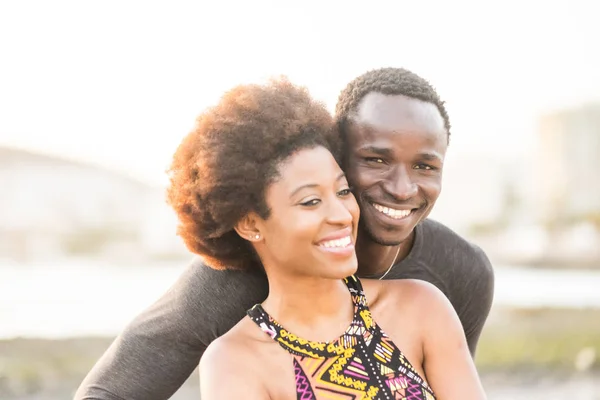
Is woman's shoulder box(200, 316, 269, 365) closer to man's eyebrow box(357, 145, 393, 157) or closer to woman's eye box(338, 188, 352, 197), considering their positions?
woman's eye box(338, 188, 352, 197)

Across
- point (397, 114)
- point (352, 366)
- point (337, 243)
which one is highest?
point (397, 114)

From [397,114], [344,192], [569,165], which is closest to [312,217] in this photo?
[344,192]

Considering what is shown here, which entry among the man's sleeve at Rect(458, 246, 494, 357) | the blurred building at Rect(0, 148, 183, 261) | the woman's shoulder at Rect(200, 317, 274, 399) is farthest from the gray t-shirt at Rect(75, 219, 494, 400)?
the blurred building at Rect(0, 148, 183, 261)

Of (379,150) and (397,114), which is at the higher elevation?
(397,114)

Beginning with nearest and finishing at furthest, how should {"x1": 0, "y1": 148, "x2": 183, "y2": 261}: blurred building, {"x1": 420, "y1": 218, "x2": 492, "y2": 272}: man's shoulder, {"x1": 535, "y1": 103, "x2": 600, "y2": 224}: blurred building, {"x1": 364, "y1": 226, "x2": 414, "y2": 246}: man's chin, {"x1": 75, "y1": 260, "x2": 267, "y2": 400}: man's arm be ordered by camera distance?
{"x1": 364, "y1": 226, "x2": 414, "y2": 246}: man's chin → {"x1": 75, "y1": 260, "x2": 267, "y2": 400}: man's arm → {"x1": 420, "y1": 218, "x2": 492, "y2": 272}: man's shoulder → {"x1": 0, "y1": 148, "x2": 183, "y2": 261}: blurred building → {"x1": 535, "y1": 103, "x2": 600, "y2": 224}: blurred building

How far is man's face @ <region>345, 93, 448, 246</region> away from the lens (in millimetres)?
2797

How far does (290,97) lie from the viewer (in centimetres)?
273

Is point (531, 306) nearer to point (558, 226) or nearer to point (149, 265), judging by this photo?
point (558, 226)

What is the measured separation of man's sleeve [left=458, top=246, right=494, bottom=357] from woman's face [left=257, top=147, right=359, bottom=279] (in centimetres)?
108

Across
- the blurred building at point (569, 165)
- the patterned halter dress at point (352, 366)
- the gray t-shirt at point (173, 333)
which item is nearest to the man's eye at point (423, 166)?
the patterned halter dress at point (352, 366)

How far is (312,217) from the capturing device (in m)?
2.49

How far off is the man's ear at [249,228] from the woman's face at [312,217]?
54 mm

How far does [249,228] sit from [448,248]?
109 cm

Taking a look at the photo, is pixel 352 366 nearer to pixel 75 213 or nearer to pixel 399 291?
pixel 399 291
